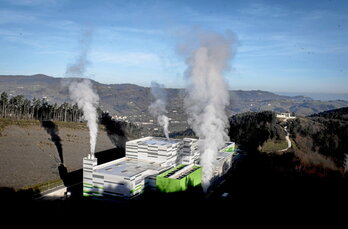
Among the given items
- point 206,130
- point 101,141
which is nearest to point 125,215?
point 206,130

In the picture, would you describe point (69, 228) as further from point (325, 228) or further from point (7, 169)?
point (325, 228)

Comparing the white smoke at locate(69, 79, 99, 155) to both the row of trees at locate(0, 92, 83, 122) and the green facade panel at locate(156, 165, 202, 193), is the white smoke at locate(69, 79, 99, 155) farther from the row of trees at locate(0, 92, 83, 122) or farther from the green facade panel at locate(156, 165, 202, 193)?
the row of trees at locate(0, 92, 83, 122)

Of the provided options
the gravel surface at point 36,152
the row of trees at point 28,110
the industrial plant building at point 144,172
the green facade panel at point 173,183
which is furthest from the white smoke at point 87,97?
the row of trees at point 28,110

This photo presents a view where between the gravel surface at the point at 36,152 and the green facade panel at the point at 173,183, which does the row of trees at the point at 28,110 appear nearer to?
the gravel surface at the point at 36,152

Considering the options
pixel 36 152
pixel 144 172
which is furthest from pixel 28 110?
pixel 144 172

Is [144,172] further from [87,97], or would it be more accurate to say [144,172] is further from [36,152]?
[36,152]

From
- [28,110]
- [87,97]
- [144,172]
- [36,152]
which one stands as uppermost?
[87,97]
